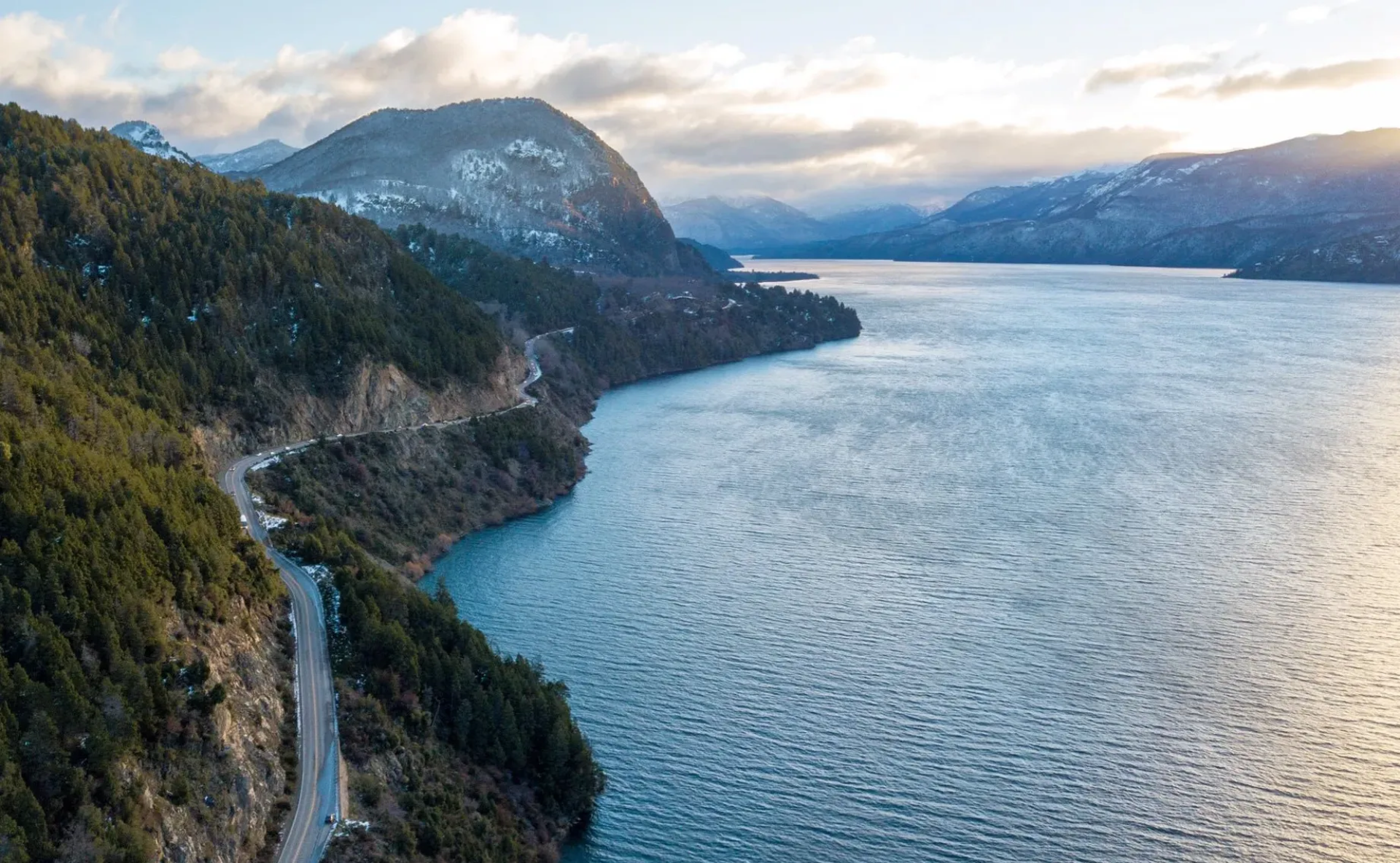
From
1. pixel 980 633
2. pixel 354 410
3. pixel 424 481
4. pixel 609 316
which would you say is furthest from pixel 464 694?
Answer: pixel 609 316

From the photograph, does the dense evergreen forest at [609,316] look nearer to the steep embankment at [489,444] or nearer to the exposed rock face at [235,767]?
the steep embankment at [489,444]

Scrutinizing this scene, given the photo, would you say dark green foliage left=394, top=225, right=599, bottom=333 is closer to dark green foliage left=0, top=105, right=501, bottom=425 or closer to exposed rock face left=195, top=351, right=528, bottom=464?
dark green foliage left=0, top=105, right=501, bottom=425

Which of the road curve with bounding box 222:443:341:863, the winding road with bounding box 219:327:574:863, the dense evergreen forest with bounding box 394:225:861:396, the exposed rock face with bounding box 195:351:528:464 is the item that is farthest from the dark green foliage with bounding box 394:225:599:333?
the road curve with bounding box 222:443:341:863

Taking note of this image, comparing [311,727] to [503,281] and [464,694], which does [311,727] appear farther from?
[503,281]

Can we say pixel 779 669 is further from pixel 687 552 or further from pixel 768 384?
pixel 768 384

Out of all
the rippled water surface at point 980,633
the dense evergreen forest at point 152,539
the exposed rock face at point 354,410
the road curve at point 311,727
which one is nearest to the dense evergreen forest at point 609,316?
the rippled water surface at point 980,633

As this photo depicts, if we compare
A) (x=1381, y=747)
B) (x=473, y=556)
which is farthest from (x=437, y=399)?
(x=1381, y=747)
